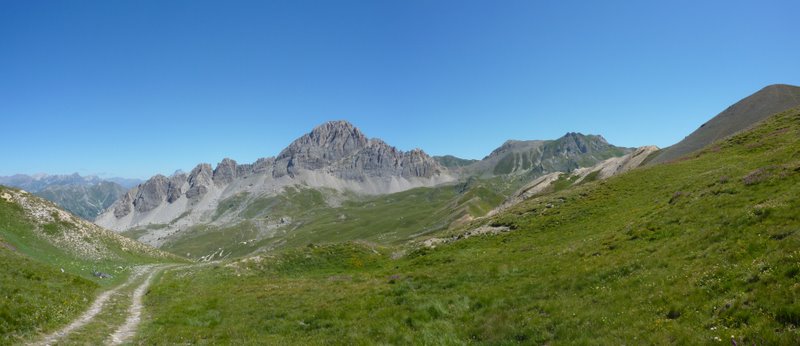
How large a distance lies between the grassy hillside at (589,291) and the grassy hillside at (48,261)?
15.6 feet

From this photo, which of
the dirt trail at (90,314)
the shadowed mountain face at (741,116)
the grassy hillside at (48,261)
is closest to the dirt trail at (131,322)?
the dirt trail at (90,314)

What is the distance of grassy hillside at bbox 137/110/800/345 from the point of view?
13.5 metres

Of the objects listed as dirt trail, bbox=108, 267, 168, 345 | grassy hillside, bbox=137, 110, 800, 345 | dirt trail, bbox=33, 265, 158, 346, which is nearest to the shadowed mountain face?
grassy hillside, bbox=137, 110, 800, 345

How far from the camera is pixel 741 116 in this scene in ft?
276

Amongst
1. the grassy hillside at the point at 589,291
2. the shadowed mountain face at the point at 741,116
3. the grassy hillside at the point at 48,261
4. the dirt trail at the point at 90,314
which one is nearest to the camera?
the grassy hillside at the point at 589,291

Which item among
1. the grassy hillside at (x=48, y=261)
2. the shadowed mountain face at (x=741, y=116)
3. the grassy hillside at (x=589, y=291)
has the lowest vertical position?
the grassy hillside at (x=589, y=291)

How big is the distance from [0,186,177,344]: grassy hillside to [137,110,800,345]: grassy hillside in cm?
476

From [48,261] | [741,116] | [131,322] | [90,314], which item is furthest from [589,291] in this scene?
[741,116]

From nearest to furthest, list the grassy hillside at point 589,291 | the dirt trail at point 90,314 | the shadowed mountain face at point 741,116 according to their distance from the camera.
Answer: the grassy hillside at point 589,291 < the dirt trail at point 90,314 < the shadowed mountain face at point 741,116

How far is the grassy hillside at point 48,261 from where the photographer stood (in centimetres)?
1875

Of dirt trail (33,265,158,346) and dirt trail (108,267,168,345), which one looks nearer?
dirt trail (33,265,158,346)

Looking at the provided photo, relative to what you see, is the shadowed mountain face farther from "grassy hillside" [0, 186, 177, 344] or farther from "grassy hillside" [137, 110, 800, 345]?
"grassy hillside" [0, 186, 177, 344]

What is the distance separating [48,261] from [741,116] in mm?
119780

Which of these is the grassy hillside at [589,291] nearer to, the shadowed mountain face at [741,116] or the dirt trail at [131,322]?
the dirt trail at [131,322]
